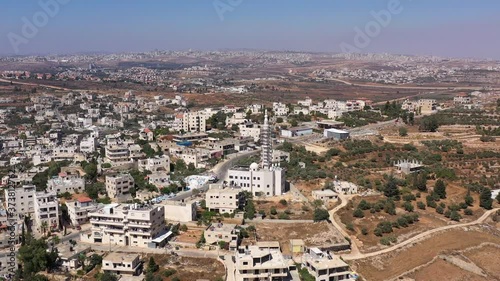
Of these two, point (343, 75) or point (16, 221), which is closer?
point (16, 221)

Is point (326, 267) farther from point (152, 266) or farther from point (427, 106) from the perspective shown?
point (427, 106)

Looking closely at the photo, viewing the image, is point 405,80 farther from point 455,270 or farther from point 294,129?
point 455,270

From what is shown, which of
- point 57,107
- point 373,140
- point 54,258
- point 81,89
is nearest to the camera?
point 54,258

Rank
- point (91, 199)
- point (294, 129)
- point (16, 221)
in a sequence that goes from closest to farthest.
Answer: point (16, 221) < point (91, 199) < point (294, 129)

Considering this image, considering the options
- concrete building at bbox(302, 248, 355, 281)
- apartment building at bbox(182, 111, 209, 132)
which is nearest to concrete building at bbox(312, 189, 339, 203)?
concrete building at bbox(302, 248, 355, 281)

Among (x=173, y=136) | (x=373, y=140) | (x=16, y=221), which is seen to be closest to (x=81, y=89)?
(x=173, y=136)

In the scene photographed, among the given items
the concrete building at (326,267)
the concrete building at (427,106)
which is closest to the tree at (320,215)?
the concrete building at (326,267)

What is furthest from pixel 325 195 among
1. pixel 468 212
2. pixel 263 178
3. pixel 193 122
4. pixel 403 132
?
pixel 193 122
